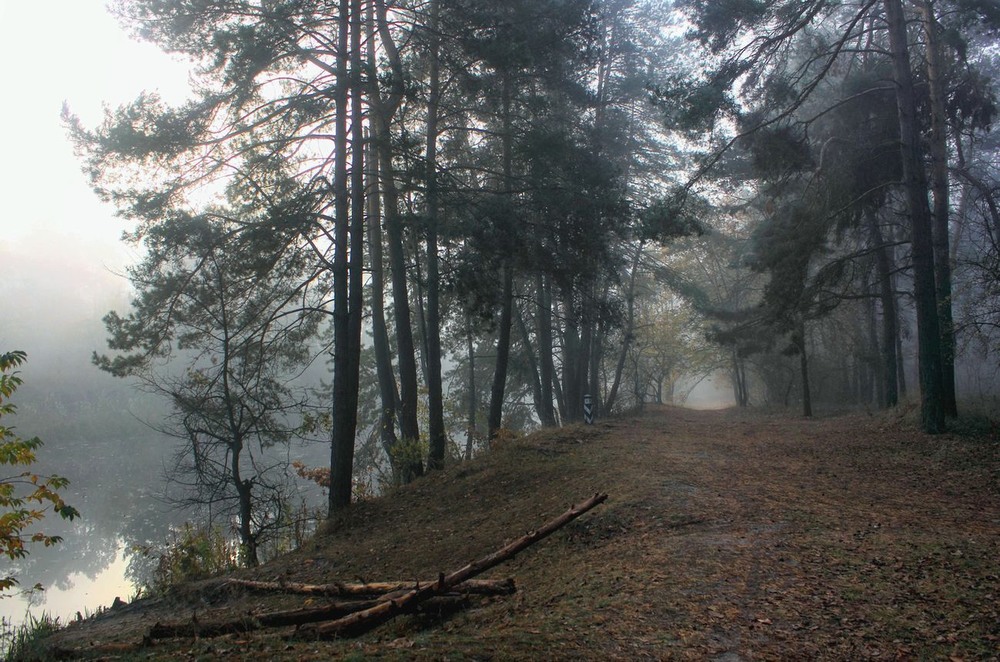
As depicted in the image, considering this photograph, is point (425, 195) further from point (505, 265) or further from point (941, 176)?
point (941, 176)

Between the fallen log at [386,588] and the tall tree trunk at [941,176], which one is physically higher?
the tall tree trunk at [941,176]

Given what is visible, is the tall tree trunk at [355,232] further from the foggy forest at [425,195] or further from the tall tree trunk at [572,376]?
the tall tree trunk at [572,376]

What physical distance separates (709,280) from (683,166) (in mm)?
14736

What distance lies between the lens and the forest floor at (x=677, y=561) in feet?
14.5

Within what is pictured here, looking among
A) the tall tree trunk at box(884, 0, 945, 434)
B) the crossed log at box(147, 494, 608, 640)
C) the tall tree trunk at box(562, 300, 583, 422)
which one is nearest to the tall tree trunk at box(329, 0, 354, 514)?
the crossed log at box(147, 494, 608, 640)

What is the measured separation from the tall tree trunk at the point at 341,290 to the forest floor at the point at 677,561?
3.22ft

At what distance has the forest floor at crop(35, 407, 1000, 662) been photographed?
4.43 meters

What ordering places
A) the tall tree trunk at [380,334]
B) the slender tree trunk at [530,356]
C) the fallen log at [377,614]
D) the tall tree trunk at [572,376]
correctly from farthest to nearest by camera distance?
the tall tree trunk at [572,376] < the slender tree trunk at [530,356] < the tall tree trunk at [380,334] < the fallen log at [377,614]

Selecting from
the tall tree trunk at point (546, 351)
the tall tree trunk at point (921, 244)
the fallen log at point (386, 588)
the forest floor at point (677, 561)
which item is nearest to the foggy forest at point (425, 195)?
the tall tree trunk at point (921, 244)

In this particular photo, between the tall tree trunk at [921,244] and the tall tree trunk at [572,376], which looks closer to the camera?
the tall tree trunk at [921,244]

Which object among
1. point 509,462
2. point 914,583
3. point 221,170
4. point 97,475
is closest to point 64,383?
point 97,475

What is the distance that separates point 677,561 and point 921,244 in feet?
29.1

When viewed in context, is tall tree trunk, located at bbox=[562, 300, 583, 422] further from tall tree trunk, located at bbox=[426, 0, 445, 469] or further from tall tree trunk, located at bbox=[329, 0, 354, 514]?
tall tree trunk, located at bbox=[329, 0, 354, 514]

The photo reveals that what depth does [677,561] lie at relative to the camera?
5941 millimetres
